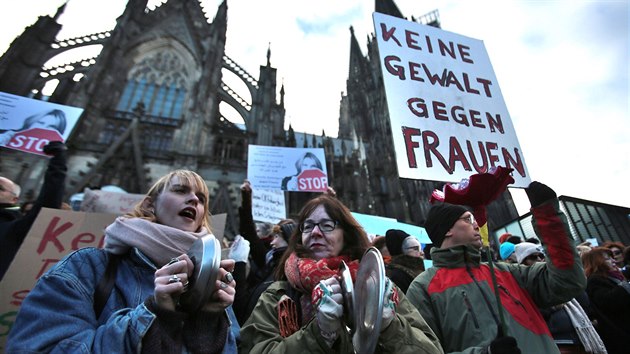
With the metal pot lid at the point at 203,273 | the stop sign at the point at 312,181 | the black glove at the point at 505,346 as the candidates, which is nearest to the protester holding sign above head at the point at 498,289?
the black glove at the point at 505,346

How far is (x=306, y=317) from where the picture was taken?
57.4 inches

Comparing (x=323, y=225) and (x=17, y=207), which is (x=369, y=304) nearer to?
(x=323, y=225)

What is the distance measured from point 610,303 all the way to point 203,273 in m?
3.52

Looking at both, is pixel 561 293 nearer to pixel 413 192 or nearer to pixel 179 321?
pixel 179 321

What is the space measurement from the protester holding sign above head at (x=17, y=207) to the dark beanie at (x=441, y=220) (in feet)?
9.82

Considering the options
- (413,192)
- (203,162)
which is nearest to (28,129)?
(203,162)

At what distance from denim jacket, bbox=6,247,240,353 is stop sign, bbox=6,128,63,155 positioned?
16.7 ft

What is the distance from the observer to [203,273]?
2.96ft

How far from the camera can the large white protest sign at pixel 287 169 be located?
24.6 ft

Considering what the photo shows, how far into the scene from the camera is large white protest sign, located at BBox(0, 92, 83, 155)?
496cm

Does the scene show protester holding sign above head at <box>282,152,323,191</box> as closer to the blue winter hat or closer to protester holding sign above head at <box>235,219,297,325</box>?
protester holding sign above head at <box>235,219,297,325</box>

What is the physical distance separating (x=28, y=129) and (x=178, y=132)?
12.4m

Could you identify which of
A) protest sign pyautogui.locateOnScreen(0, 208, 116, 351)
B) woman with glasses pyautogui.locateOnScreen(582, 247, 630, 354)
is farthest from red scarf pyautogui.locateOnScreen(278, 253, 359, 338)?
woman with glasses pyautogui.locateOnScreen(582, 247, 630, 354)

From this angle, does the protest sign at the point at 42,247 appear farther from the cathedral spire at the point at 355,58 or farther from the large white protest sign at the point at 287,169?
the cathedral spire at the point at 355,58
